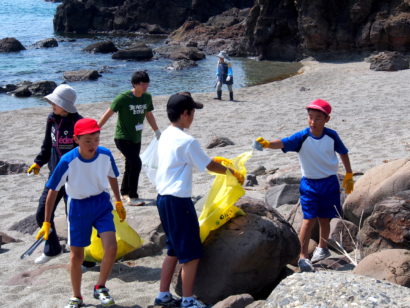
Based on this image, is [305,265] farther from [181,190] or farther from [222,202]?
[181,190]

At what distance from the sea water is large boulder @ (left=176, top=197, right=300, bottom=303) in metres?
17.7

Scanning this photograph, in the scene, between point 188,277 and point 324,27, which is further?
point 324,27

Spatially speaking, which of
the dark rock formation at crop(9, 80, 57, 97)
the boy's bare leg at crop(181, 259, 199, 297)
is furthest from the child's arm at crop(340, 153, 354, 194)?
the dark rock formation at crop(9, 80, 57, 97)

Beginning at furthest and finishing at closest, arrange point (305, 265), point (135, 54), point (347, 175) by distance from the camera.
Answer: point (135, 54), point (347, 175), point (305, 265)

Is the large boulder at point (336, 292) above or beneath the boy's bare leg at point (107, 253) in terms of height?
above

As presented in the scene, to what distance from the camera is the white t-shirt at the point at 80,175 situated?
4.16 meters

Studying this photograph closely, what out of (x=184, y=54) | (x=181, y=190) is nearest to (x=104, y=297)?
(x=181, y=190)

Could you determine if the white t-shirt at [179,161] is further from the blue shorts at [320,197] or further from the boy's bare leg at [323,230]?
the boy's bare leg at [323,230]

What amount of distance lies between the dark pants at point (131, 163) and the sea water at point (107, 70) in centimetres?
1455

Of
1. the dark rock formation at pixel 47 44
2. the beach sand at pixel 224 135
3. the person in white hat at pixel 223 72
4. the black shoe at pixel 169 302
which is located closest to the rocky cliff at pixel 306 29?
the beach sand at pixel 224 135

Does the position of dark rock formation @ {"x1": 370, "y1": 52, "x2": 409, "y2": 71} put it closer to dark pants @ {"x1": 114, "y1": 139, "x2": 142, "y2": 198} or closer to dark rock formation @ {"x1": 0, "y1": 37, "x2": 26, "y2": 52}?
dark pants @ {"x1": 114, "y1": 139, "x2": 142, "y2": 198}

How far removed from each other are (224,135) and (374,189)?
7335 millimetres

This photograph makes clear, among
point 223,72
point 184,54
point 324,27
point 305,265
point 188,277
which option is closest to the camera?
point 188,277

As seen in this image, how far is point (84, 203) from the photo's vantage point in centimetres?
423
